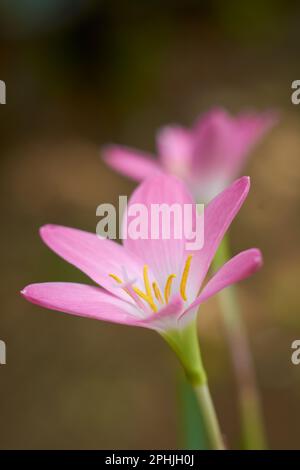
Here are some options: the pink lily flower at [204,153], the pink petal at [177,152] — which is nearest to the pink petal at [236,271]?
the pink lily flower at [204,153]

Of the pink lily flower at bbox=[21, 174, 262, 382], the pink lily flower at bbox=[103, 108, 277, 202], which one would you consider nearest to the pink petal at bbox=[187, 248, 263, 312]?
the pink lily flower at bbox=[21, 174, 262, 382]

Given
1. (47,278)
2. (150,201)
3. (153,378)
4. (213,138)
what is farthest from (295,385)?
(150,201)

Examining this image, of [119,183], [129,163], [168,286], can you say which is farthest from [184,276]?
[119,183]

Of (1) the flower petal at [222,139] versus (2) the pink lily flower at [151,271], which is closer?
(2) the pink lily flower at [151,271]

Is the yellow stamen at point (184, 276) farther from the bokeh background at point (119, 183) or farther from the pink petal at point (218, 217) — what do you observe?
the bokeh background at point (119, 183)

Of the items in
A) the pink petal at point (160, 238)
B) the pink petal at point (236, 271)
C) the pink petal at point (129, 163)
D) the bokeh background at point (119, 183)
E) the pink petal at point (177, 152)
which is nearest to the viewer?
the pink petal at point (236, 271)

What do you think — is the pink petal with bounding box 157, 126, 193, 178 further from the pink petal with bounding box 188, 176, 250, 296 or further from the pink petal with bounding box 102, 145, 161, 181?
the pink petal with bounding box 188, 176, 250, 296

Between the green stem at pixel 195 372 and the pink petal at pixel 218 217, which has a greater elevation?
the pink petal at pixel 218 217
